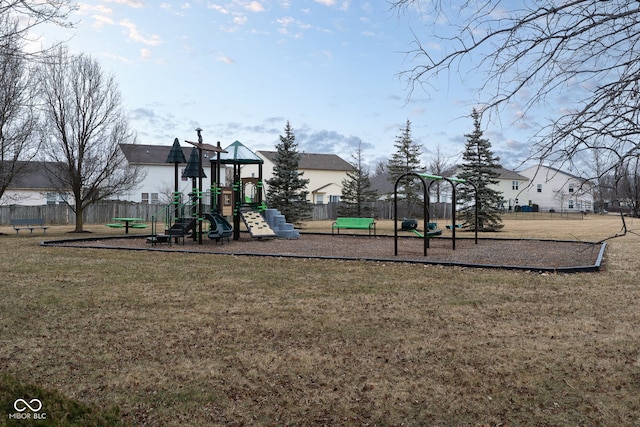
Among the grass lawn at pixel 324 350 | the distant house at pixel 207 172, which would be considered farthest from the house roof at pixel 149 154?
the grass lawn at pixel 324 350

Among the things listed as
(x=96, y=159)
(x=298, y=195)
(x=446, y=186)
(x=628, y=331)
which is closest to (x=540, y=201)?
(x=446, y=186)

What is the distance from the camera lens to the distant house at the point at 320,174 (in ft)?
185

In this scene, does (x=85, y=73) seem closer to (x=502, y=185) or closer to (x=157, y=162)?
(x=157, y=162)

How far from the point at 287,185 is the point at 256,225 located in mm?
11780

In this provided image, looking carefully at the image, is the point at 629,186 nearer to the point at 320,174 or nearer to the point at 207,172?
the point at 207,172

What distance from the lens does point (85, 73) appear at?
2419 cm

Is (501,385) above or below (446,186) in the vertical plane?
below

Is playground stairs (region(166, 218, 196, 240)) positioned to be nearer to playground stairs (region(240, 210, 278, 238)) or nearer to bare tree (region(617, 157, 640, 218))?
playground stairs (region(240, 210, 278, 238))

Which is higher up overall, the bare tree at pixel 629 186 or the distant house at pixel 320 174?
the distant house at pixel 320 174

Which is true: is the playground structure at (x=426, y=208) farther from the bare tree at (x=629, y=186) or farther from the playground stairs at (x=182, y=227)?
the bare tree at (x=629, y=186)

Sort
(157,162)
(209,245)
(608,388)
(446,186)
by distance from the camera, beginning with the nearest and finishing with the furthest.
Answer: (608,388), (209,245), (157,162), (446,186)

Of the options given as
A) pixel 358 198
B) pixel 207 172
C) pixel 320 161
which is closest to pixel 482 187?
pixel 358 198

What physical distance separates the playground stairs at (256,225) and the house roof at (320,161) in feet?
123

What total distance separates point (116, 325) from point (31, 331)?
0.91 metres
